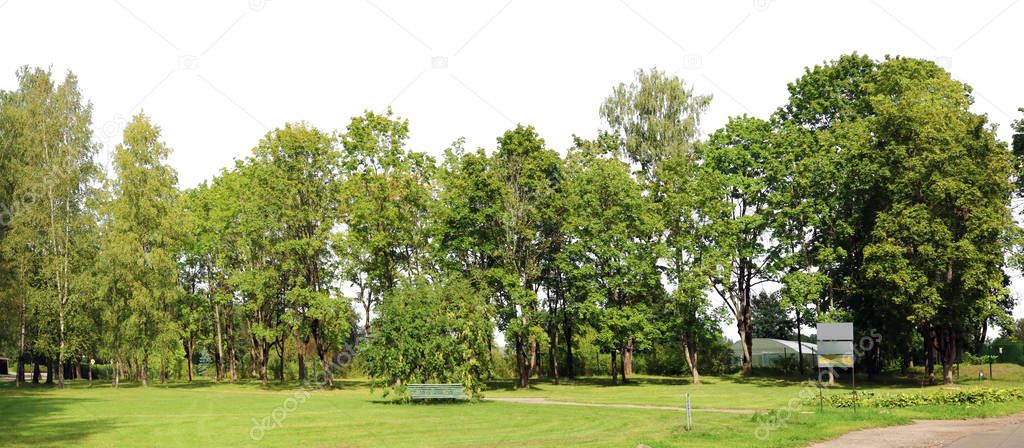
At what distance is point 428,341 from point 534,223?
54.8ft

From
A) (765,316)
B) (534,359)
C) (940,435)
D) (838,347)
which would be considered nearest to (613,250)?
(534,359)

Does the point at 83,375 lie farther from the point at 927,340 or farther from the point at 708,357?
the point at 927,340

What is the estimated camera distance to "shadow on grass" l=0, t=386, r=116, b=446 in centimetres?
2076

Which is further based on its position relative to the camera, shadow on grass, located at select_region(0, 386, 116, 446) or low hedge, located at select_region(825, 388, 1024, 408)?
low hedge, located at select_region(825, 388, 1024, 408)

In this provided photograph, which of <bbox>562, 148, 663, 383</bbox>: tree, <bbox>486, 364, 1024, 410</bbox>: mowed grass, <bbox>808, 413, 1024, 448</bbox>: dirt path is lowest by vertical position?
<bbox>486, 364, 1024, 410</bbox>: mowed grass

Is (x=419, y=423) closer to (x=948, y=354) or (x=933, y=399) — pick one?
(x=933, y=399)

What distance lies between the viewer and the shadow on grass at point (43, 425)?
20759 millimetres

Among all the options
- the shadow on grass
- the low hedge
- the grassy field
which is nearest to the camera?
the grassy field

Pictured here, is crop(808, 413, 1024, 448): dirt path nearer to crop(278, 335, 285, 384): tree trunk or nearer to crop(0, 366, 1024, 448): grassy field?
crop(0, 366, 1024, 448): grassy field

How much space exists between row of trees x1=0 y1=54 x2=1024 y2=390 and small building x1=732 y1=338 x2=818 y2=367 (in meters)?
11.5

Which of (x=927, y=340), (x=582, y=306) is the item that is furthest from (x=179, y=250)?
(x=927, y=340)

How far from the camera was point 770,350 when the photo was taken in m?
71.4

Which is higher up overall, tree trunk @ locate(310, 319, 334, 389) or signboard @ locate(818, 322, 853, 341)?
signboard @ locate(818, 322, 853, 341)
